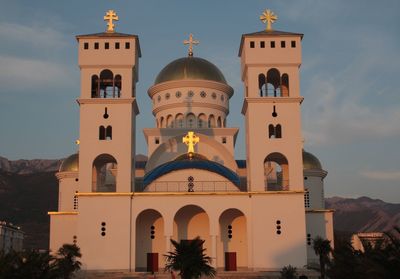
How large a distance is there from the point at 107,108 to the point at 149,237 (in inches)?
313

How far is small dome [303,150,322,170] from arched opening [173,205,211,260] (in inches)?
374

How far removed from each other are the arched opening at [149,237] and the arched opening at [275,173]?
6808mm

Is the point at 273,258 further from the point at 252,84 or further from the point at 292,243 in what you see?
the point at 252,84

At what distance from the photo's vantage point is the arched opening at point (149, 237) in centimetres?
Answer: 3631

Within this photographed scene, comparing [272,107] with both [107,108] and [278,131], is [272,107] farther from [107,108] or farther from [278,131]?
[107,108]

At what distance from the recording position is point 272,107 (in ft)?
115

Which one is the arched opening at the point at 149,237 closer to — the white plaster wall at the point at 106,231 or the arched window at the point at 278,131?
the white plaster wall at the point at 106,231

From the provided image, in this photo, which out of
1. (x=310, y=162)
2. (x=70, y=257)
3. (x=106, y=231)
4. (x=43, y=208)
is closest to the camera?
(x=70, y=257)

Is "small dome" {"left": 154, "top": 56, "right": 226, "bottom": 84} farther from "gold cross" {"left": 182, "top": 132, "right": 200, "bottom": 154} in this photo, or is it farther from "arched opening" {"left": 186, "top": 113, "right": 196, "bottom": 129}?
"gold cross" {"left": 182, "top": 132, "right": 200, "bottom": 154}

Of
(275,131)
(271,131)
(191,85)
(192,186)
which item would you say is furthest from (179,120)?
(275,131)

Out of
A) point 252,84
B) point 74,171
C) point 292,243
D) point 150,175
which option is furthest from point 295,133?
point 74,171

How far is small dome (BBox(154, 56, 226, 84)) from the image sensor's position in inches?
1754

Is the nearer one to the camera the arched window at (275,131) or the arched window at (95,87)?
the arched window at (275,131)


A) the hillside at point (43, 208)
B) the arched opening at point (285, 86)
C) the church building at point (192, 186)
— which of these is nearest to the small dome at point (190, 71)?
the church building at point (192, 186)
